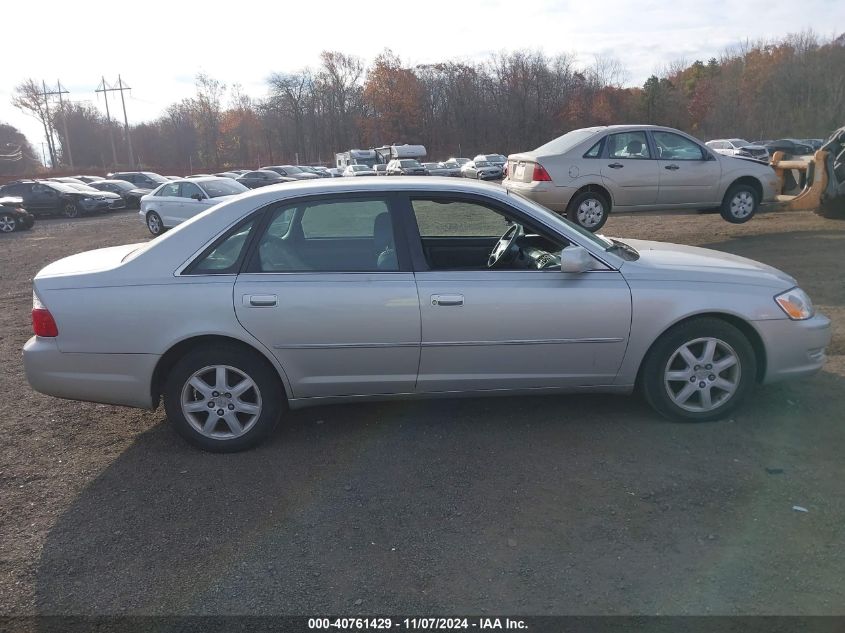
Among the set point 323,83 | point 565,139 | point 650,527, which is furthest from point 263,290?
point 323,83

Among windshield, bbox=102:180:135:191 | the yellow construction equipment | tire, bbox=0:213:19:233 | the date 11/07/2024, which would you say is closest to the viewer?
the date 11/07/2024

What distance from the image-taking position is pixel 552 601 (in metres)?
2.70

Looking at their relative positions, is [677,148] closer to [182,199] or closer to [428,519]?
[428,519]

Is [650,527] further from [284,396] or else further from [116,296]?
[116,296]

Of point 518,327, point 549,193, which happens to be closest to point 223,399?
point 518,327

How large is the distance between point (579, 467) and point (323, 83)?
297 feet

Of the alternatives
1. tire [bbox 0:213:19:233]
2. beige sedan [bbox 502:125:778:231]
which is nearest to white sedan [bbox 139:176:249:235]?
tire [bbox 0:213:19:233]

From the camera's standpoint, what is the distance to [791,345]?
13.8 feet

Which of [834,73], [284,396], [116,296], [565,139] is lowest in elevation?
[284,396]

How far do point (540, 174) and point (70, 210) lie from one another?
2296cm

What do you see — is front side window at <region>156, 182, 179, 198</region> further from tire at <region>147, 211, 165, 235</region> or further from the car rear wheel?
the car rear wheel

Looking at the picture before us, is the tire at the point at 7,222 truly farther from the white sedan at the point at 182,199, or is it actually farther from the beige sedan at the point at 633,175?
the beige sedan at the point at 633,175

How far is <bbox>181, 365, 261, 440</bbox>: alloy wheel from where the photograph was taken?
403 centimetres

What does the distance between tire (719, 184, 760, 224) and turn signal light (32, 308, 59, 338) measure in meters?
10.4
